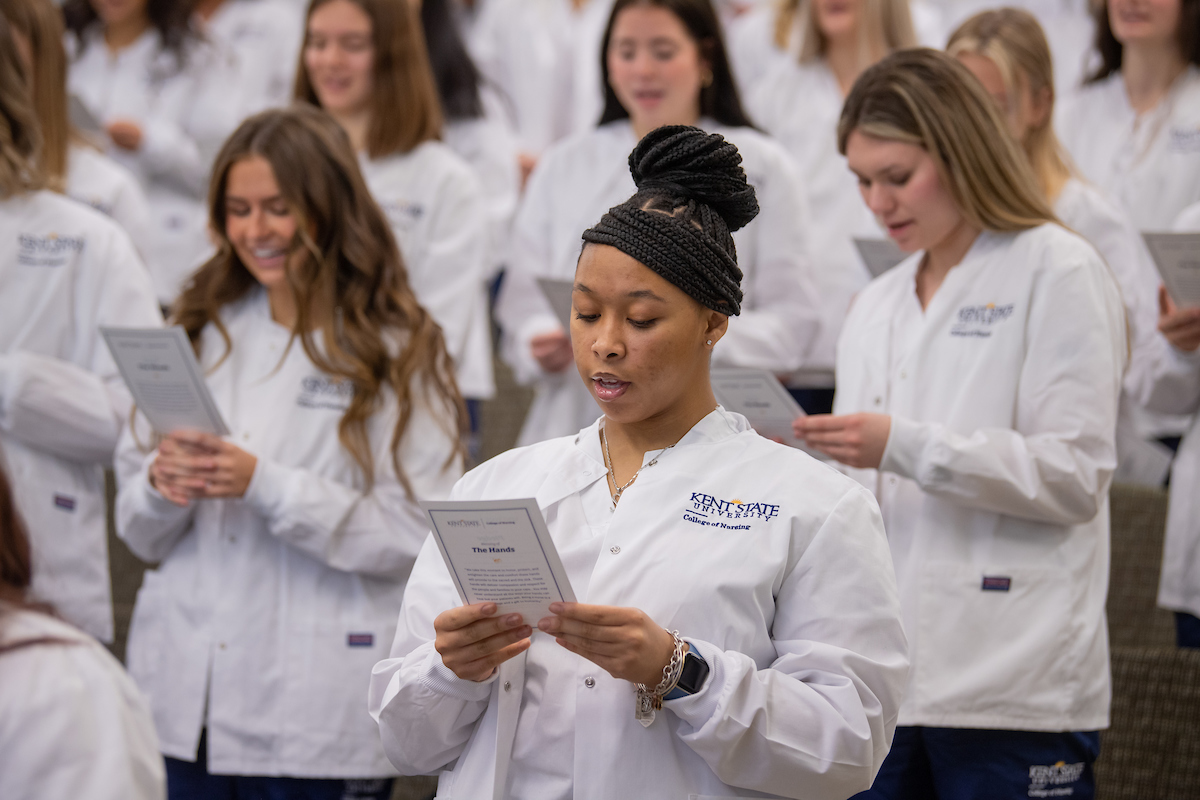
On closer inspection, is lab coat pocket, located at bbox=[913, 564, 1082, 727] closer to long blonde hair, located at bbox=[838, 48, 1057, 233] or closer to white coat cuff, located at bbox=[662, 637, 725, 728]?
long blonde hair, located at bbox=[838, 48, 1057, 233]

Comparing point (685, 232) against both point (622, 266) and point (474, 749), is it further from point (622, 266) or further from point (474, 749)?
point (474, 749)

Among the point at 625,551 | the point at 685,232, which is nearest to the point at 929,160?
the point at 685,232

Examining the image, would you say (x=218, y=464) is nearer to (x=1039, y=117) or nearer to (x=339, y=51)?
(x=339, y=51)

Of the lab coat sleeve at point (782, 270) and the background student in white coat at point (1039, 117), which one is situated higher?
the background student in white coat at point (1039, 117)

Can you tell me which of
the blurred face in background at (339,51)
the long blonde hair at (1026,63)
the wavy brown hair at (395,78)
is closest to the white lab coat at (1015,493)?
the long blonde hair at (1026,63)

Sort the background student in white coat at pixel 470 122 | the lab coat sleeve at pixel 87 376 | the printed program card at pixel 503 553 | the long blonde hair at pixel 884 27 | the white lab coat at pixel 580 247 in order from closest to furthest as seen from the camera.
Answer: the printed program card at pixel 503 553
the lab coat sleeve at pixel 87 376
the white lab coat at pixel 580 247
the long blonde hair at pixel 884 27
the background student in white coat at pixel 470 122

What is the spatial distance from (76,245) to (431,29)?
2.15 m

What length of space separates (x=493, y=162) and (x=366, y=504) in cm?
248

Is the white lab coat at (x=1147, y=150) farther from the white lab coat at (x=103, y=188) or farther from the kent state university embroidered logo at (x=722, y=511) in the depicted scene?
the white lab coat at (x=103, y=188)

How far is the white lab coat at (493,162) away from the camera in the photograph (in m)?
4.92

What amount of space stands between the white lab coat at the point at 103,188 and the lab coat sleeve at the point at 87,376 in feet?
2.22

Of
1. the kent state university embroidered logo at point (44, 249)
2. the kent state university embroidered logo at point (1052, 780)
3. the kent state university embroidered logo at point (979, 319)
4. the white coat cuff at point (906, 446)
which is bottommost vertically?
the kent state university embroidered logo at point (1052, 780)

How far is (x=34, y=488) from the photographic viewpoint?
3.11 metres

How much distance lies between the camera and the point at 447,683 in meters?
1.73
